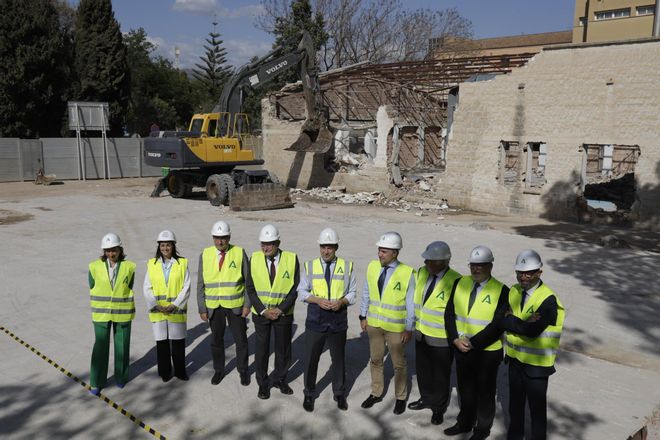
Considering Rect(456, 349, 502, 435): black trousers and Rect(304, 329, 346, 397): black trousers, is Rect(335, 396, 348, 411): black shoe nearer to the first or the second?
Rect(304, 329, 346, 397): black trousers

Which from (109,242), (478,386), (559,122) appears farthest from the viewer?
(559,122)

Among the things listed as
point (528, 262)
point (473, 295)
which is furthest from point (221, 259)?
point (528, 262)

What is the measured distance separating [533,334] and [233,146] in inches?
664

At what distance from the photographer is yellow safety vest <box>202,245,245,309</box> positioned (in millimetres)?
5535

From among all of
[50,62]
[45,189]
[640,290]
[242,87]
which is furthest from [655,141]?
[50,62]

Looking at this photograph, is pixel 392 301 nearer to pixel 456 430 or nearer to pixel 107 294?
pixel 456 430

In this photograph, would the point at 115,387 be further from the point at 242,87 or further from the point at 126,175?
the point at 126,175

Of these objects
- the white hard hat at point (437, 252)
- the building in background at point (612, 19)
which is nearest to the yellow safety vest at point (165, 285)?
the white hard hat at point (437, 252)

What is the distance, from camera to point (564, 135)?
16.3 meters

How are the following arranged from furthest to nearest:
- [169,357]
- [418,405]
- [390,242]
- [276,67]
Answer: [276,67]
[169,357]
[418,405]
[390,242]

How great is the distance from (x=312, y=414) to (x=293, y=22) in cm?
3809

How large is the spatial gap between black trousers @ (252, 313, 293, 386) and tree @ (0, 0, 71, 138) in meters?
28.9

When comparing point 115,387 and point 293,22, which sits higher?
point 293,22

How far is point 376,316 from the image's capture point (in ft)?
16.8
